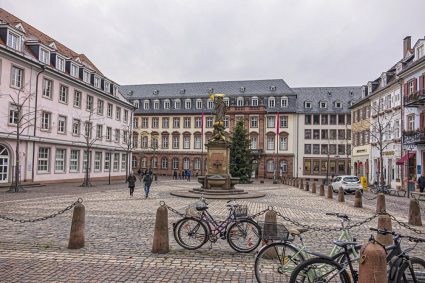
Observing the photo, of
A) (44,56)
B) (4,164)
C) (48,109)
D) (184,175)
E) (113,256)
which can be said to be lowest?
(184,175)

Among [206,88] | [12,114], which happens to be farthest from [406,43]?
[12,114]

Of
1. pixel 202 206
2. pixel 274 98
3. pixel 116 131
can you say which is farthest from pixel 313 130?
pixel 202 206

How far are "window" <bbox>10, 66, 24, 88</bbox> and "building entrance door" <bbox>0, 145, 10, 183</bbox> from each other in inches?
193

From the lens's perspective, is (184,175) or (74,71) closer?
(74,71)

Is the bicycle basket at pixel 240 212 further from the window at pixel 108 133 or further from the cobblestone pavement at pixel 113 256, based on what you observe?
the window at pixel 108 133

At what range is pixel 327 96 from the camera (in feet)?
217

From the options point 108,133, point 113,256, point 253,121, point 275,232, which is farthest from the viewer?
point 253,121

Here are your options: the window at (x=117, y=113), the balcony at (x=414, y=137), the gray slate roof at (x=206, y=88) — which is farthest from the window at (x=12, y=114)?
the gray slate roof at (x=206, y=88)

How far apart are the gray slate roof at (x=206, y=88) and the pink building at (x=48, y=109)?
87.7 ft

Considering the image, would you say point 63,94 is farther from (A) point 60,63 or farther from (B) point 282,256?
(B) point 282,256

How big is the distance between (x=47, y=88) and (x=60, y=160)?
22.0 ft

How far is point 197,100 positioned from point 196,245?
60.3 metres

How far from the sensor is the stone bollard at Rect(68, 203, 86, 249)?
322 inches

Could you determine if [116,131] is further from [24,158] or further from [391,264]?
[391,264]
